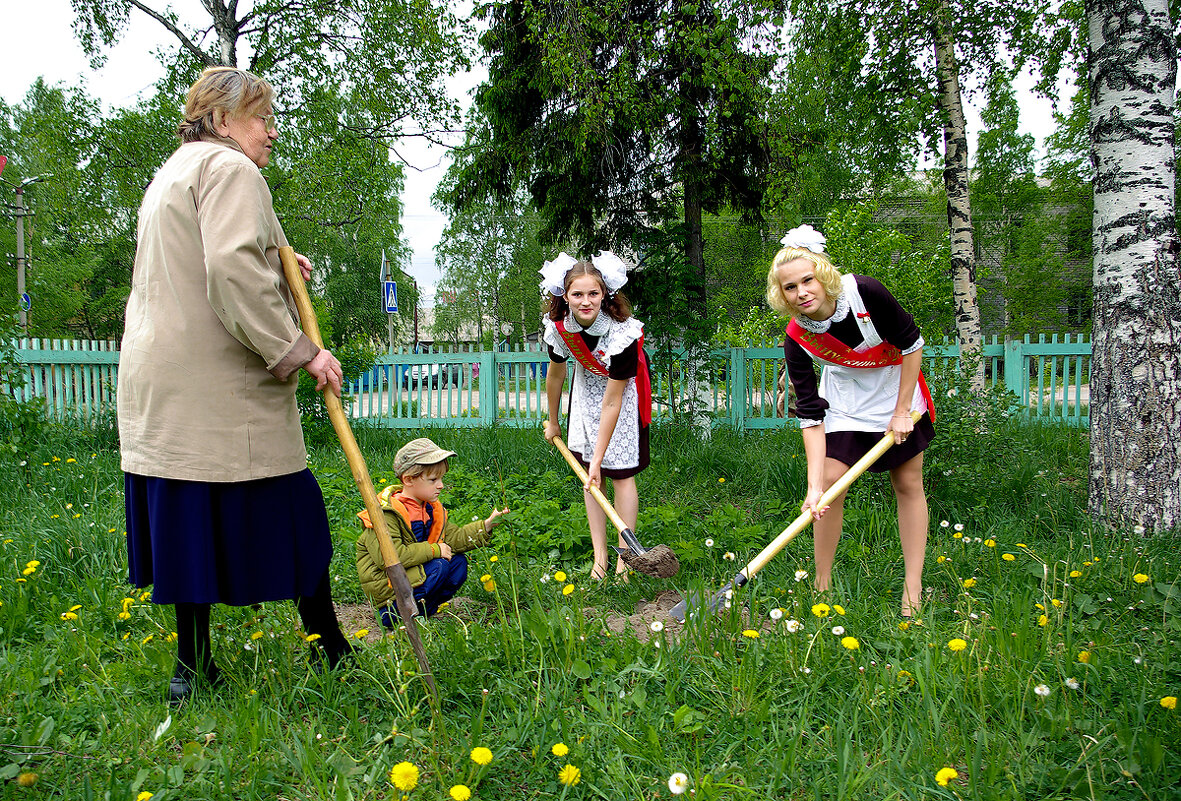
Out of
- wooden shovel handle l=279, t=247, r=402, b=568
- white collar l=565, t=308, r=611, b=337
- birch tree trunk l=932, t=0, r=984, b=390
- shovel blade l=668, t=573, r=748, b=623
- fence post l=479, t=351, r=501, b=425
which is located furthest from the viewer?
fence post l=479, t=351, r=501, b=425

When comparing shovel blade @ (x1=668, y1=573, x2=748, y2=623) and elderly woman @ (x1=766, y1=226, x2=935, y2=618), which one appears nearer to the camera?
shovel blade @ (x1=668, y1=573, x2=748, y2=623)

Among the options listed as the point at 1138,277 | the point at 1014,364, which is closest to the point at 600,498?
the point at 1138,277

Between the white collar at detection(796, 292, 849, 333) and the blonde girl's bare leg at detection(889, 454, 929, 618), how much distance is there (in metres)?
0.66

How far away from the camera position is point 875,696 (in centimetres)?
204

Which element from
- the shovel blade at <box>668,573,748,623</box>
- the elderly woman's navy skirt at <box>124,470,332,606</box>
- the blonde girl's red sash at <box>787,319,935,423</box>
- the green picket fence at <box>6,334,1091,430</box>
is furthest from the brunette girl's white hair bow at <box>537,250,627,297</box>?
the green picket fence at <box>6,334,1091,430</box>

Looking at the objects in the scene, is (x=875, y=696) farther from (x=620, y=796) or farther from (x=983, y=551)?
(x=983, y=551)

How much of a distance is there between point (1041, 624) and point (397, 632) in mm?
2117

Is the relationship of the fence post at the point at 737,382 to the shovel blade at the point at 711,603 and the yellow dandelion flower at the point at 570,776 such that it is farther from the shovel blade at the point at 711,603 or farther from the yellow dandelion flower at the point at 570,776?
the yellow dandelion flower at the point at 570,776

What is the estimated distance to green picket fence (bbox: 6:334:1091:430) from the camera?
315 inches

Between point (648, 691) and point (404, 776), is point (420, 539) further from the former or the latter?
point (404, 776)

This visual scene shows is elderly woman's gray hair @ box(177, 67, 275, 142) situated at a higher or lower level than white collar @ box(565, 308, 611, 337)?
higher

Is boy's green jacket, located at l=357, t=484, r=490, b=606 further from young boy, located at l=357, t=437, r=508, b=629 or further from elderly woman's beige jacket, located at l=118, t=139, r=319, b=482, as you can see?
elderly woman's beige jacket, located at l=118, t=139, r=319, b=482

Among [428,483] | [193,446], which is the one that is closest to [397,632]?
[428,483]

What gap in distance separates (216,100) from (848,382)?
252 cm
